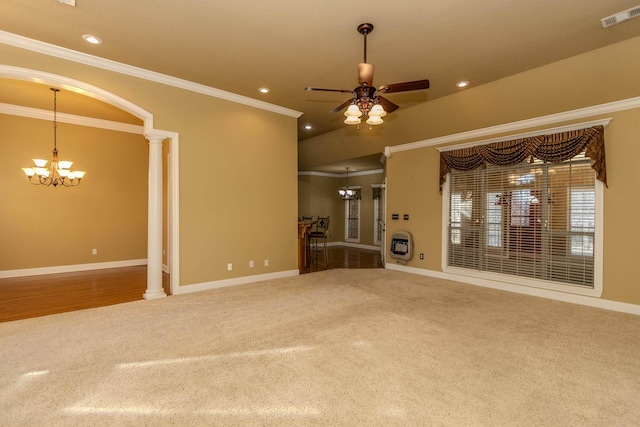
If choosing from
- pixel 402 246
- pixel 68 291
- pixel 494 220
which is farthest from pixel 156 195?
pixel 494 220

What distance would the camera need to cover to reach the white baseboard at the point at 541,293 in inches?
168

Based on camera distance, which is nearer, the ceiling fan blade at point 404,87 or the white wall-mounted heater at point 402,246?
the ceiling fan blade at point 404,87

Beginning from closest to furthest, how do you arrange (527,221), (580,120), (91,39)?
1. (91,39)
2. (580,120)
3. (527,221)

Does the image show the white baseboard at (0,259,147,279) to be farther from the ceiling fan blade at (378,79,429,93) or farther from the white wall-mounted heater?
the ceiling fan blade at (378,79,429,93)

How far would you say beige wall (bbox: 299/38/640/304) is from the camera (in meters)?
3.93

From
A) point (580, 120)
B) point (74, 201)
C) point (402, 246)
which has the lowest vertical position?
point (402, 246)

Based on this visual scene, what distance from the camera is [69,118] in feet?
21.4

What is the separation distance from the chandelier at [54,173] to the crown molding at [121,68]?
6.82 feet

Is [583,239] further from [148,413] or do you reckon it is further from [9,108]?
[9,108]

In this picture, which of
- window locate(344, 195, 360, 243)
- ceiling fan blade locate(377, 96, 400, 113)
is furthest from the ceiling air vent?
window locate(344, 195, 360, 243)

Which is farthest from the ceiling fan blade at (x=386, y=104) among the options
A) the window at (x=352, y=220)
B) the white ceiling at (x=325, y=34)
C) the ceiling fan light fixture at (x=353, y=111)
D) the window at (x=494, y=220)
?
the window at (x=352, y=220)

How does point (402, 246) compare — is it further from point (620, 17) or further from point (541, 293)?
point (620, 17)

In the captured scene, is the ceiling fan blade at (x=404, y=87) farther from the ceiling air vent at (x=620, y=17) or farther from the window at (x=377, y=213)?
the window at (x=377, y=213)

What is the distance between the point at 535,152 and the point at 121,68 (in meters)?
6.59
